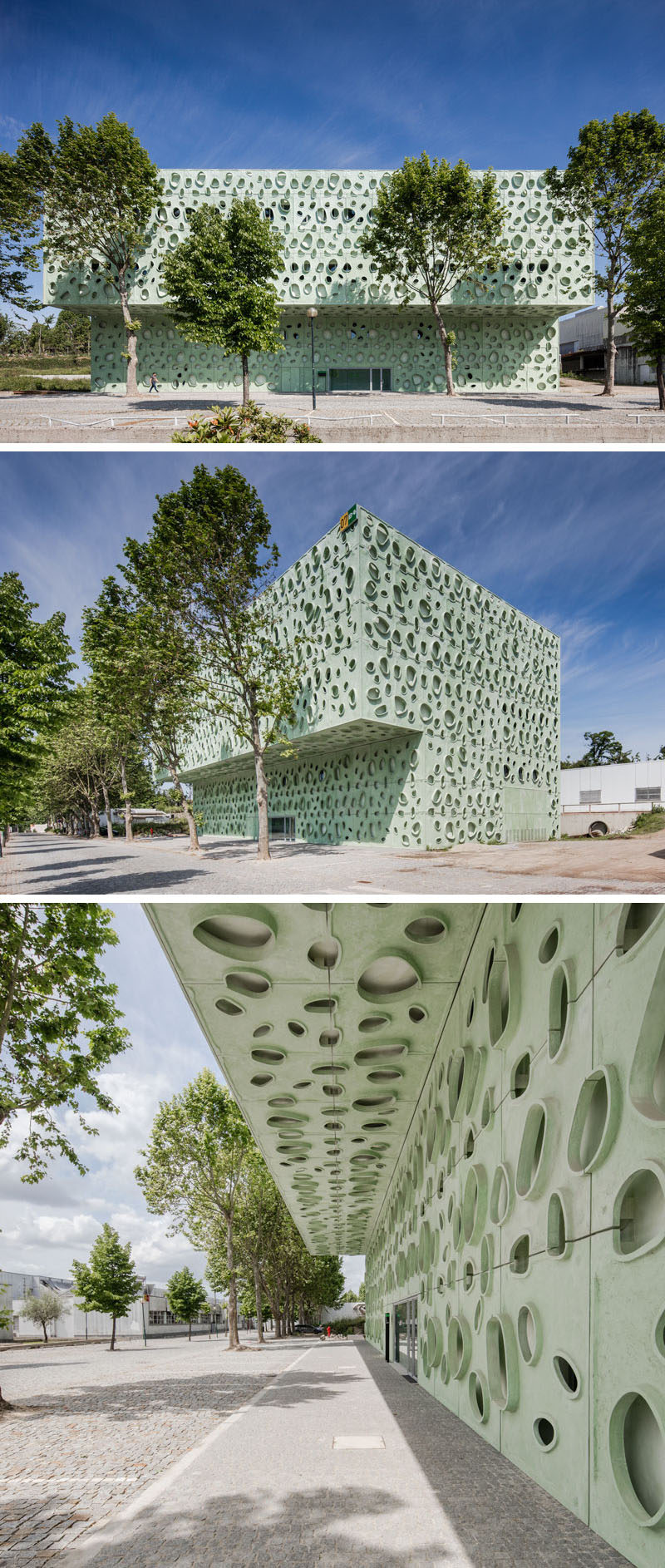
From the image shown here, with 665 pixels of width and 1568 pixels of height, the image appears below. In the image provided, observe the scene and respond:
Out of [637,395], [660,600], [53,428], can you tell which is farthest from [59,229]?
[660,600]

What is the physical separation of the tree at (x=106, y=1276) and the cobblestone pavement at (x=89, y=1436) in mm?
10128

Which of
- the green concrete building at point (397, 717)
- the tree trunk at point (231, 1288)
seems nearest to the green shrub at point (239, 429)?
the green concrete building at point (397, 717)

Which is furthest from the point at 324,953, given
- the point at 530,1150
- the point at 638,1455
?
the point at 638,1455

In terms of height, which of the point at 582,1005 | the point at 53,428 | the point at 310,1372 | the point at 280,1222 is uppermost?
the point at 53,428

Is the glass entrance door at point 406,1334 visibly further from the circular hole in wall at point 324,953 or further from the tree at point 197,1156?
the circular hole in wall at point 324,953

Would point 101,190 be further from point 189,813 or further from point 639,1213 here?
point 639,1213

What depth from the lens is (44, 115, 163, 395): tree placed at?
9.29 meters

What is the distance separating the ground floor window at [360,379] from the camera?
27531 mm

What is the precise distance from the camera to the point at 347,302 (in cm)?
2709

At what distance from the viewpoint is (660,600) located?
4.24m

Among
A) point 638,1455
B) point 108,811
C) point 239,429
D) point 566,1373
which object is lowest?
point 566,1373

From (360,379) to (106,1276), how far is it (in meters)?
37.6

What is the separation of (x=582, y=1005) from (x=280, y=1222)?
4376cm

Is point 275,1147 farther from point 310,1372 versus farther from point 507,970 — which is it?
point 507,970
